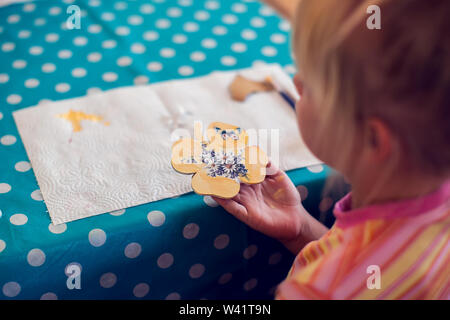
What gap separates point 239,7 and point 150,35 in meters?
0.29

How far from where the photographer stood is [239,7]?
130 cm

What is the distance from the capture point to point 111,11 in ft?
4.03

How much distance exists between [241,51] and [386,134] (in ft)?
2.26

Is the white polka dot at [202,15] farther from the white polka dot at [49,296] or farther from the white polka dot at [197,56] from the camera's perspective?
the white polka dot at [49,296]

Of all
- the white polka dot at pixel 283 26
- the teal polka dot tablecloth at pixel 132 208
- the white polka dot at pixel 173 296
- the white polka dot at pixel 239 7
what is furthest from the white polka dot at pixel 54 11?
the white polka dot at pixel 173 296

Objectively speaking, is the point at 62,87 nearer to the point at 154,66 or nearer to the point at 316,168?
the point at 154,66

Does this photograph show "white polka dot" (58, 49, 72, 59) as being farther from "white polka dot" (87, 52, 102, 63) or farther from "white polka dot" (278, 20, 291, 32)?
"white polka dot" (278, 20, 291, 32)

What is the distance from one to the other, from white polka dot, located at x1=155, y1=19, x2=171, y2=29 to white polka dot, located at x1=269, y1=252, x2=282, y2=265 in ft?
2.11

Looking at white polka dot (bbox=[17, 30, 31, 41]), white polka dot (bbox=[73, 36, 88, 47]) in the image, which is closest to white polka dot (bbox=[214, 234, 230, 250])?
white polka dot (bbox=[73, 36, 88, 47])

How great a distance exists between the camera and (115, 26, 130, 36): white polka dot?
1.15m

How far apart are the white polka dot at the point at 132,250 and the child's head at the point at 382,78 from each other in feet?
1.12

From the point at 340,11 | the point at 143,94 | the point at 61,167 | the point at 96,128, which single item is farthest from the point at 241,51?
the point at 340,11

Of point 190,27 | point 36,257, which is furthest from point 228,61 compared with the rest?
point 36,257

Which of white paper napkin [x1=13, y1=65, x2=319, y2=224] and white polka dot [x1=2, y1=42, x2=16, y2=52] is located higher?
white polka dot [x1=2, y1=42, x2=16, y2=52]
